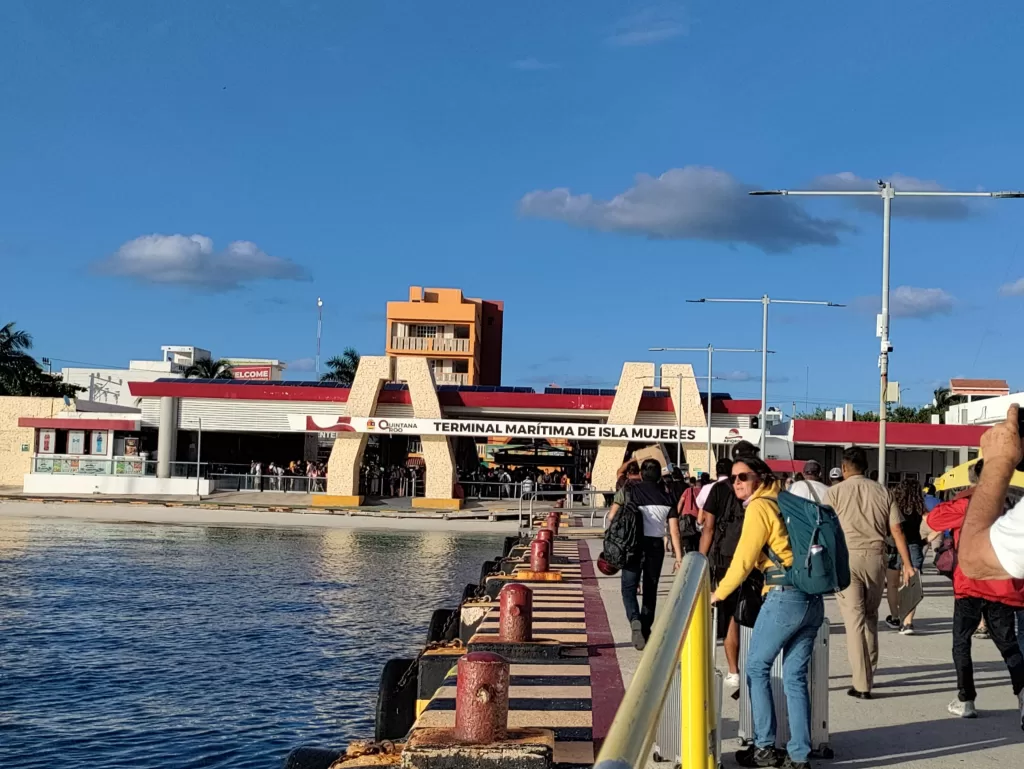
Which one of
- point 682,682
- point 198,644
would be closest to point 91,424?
point 198,644

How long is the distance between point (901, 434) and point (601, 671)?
40112 millimetres

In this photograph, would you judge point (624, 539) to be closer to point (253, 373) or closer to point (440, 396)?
point (440, 396)

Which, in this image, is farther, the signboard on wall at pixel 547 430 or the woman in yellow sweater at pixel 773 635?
the signboard on wall at pixel 547 430

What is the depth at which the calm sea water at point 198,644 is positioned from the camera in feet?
33.1

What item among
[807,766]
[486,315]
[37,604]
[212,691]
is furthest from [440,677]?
[486,315]

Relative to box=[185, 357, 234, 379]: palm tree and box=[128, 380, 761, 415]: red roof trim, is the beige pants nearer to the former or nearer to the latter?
box=[128, 380, 761, 415]: red roof trim

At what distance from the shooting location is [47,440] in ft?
160

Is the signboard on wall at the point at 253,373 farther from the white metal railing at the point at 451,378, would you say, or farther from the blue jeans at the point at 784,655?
the blue jeans at the point at 784,655

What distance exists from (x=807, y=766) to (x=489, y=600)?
22.7 feet

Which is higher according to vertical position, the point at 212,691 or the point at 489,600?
the point at 489,600

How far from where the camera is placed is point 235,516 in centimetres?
3884

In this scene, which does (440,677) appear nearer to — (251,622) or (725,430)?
(251,622)

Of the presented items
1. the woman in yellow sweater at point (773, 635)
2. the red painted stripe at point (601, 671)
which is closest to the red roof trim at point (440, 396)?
the red painted stripe at point (601, 671)

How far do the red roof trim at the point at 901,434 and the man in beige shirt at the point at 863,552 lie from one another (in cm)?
3777
